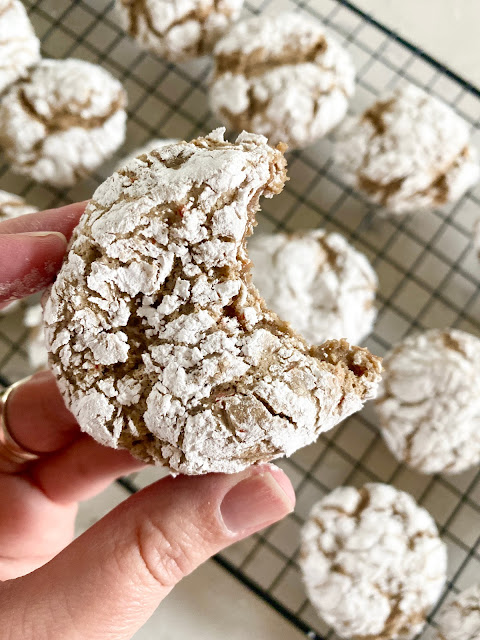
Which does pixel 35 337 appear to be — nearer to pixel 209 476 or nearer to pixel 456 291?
pixel 209 476

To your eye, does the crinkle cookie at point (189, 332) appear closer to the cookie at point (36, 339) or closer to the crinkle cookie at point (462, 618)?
the cookie at point (36, 339)

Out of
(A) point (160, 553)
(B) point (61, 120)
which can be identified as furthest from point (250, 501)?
(B) point (61, 120)

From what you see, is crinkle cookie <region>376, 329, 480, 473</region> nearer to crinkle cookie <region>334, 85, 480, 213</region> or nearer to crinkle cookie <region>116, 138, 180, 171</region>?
crinkle cookie <region>334, 85, 480, 213</region>

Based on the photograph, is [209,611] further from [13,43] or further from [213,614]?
[13,43]

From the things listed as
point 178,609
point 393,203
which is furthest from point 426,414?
point 178,609

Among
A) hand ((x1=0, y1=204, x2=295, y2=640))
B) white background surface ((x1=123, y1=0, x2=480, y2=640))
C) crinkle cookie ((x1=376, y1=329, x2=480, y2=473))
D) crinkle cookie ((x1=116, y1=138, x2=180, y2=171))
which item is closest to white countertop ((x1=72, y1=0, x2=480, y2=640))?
white background surface ((x1=123, y1=0, x2=480, y2=640))

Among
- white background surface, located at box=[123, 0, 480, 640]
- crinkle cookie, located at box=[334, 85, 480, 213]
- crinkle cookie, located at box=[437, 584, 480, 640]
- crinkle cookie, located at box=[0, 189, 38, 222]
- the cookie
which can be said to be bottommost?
white background surface, located at box=[123, 0, 480, 640]

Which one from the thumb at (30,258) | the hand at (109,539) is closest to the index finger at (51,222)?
the hand at (109,539)
